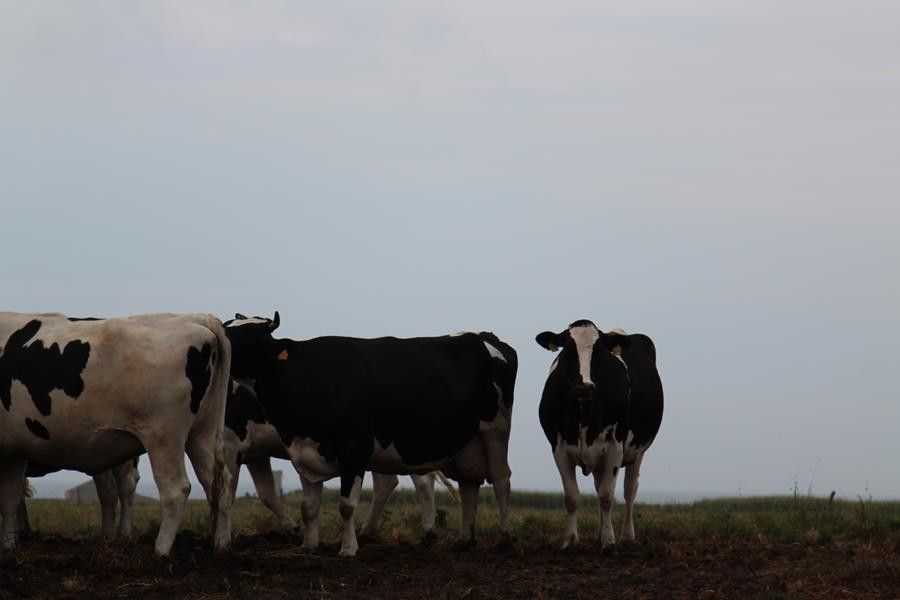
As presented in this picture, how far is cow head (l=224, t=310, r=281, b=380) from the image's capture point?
53.1 feet

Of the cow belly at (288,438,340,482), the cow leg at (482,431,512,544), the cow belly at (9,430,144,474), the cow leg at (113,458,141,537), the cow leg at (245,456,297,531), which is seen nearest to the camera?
the cow belly at (9,430,144,474)

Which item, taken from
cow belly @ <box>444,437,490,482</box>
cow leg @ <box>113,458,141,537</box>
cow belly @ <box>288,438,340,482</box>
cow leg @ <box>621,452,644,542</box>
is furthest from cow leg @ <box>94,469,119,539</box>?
cow leg @ <box>621,452,644,542</box>

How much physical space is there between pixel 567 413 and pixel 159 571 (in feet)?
18.8

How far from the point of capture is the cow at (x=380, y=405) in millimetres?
15797

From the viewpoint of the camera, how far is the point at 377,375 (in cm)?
1633

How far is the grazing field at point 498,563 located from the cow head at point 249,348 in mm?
2064

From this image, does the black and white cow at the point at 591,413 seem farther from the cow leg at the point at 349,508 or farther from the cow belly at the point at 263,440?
the cow belly at the point at 263,440

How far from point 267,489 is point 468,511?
2.92 metres

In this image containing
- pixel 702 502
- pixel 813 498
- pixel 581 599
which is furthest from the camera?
pixel 702 502

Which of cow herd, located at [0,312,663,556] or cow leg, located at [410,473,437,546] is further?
cow leg, located at [410,473,437,546]

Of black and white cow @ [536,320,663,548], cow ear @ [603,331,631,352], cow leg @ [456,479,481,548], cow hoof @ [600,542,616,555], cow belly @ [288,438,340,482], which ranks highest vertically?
cow ear @ [603,331,631,352]

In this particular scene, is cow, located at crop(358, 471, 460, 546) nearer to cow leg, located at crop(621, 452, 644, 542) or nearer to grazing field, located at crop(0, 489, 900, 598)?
grazing field, located at crop(0, 489, 900, 598)

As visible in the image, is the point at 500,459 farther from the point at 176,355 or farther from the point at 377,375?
the point at 176,355

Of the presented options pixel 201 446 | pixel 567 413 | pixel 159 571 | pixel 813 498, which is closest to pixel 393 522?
pixel 567 413
